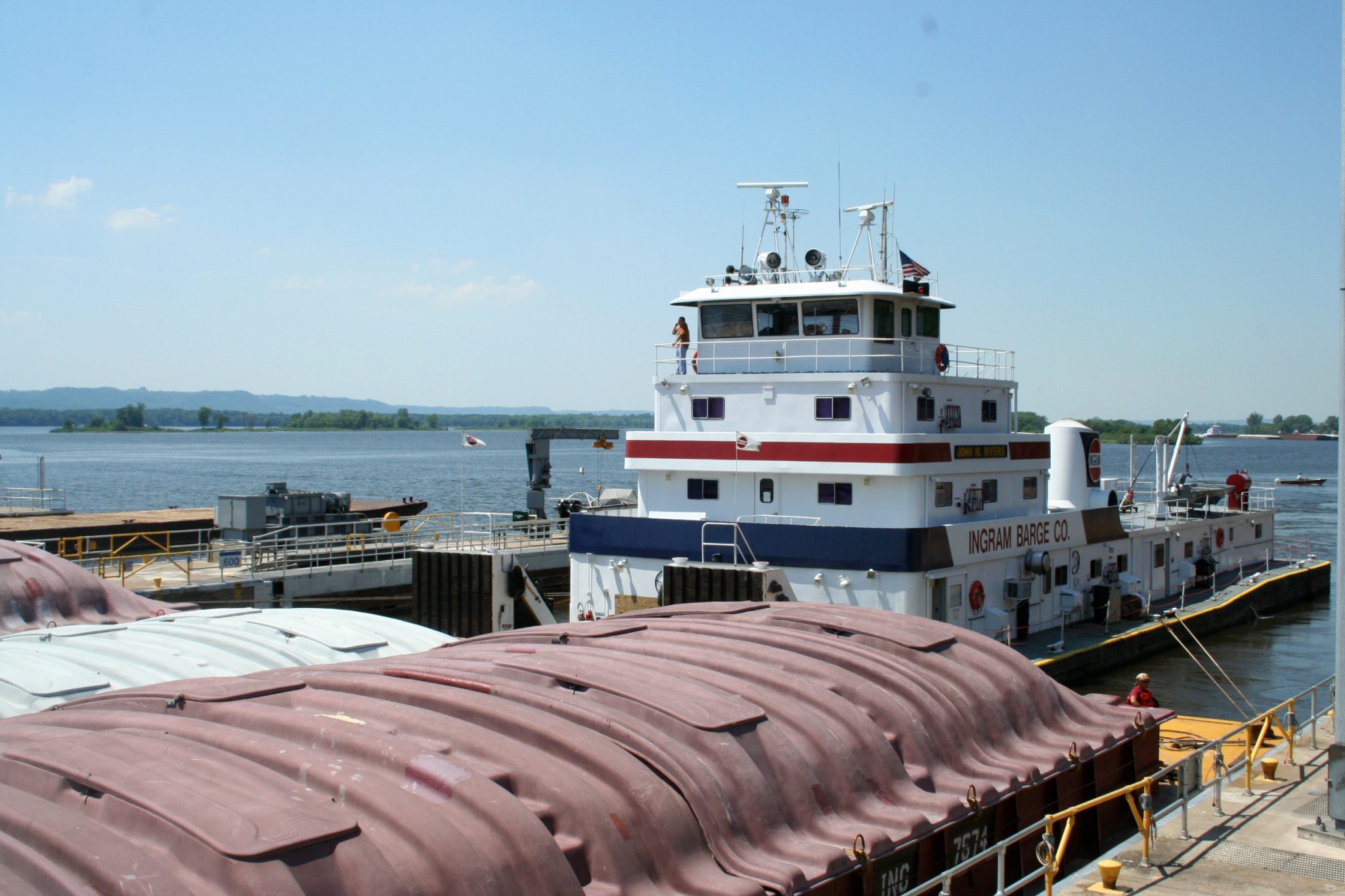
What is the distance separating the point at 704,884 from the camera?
231 inches

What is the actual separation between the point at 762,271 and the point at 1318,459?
182 m

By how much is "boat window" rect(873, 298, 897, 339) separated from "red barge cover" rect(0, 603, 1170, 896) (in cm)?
1148

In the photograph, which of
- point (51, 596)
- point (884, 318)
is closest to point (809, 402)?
point (884, 318)

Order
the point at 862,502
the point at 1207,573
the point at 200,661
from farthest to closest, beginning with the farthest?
the point at 1207,573
the point at 862,502
the point at 200,661

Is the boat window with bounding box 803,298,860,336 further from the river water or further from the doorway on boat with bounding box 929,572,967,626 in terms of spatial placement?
the river water

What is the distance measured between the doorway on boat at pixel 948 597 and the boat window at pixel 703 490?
13.8ft

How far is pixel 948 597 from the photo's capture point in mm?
19172

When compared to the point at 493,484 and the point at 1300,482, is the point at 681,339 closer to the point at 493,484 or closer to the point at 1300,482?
the point at 493,484

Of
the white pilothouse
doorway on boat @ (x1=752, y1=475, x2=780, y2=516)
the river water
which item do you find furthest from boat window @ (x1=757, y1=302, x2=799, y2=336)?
the river water

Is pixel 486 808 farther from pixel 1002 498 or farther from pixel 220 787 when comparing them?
pixel 1002 498

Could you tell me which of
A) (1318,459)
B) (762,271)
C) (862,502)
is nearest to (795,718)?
(862,502)

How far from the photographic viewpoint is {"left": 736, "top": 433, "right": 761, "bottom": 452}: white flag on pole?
781 inches

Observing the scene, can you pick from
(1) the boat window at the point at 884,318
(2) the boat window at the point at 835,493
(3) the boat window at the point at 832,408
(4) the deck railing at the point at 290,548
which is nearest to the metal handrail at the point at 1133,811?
(2) the boat window at the point at 835,493

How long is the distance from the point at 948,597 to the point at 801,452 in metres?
3.48
